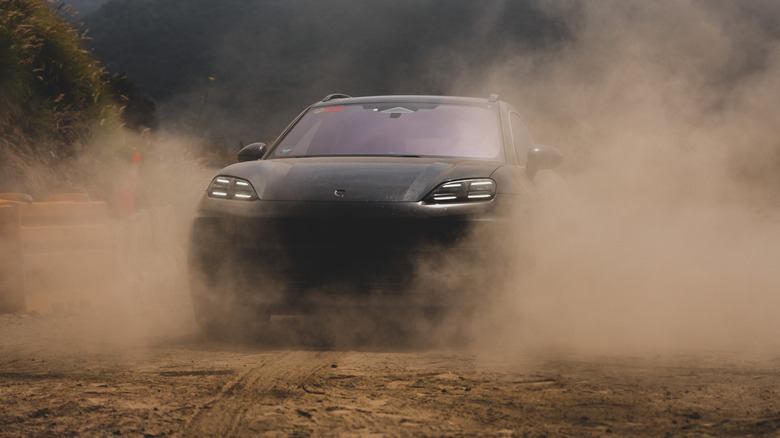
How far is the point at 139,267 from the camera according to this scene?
29.1 feet

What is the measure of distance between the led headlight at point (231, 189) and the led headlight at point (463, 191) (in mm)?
1016

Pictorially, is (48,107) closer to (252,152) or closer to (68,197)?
(68,197)

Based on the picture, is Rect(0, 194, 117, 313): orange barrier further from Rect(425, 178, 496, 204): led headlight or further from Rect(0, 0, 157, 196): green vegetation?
Rect(425, 178, 496, 204): led headlight

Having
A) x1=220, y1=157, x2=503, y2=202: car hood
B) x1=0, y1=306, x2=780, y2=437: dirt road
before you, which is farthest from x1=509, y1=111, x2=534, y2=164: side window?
x1=0, y1=306, x2=780, y2=437: dirt road

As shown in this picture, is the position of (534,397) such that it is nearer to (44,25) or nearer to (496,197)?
(496,197)

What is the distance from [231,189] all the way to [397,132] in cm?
142

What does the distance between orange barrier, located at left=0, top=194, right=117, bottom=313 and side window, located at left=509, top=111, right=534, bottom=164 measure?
3301mm

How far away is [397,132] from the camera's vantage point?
624cm

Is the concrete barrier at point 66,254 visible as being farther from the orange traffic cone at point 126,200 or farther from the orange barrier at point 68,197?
the orange traffic cone at point 126,200

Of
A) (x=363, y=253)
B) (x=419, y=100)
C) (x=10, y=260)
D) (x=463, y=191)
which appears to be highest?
(x=419, y=100)

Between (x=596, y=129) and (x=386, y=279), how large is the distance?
14.7 metres

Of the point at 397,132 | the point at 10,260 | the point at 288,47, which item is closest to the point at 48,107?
the point at 10,260

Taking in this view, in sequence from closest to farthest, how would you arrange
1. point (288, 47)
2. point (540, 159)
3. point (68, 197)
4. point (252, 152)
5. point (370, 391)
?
point (370, 391), point (540, 159), point (252, 152), point (68, 197), point (288, 47)

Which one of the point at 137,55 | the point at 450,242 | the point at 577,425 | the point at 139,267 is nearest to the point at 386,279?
the point at 450,242
